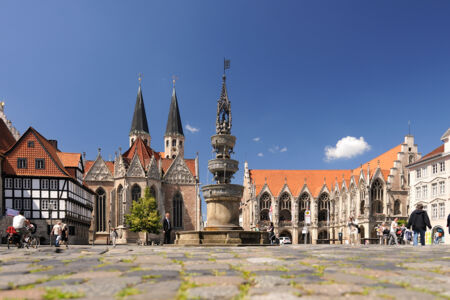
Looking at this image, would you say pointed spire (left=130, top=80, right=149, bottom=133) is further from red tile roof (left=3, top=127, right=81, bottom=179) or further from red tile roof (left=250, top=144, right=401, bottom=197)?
red tile roof (left=3, top=127, right=81, bottom=179)

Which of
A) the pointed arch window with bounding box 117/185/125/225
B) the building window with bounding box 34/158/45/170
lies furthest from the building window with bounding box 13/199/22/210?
the pointed arch window with bounding box 117/185/125/225

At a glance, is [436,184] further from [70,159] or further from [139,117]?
[139,117]

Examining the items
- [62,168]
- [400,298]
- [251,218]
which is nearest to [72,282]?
[400,298]

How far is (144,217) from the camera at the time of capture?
55.4m

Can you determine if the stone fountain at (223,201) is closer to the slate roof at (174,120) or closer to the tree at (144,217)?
the tree at (144,217)

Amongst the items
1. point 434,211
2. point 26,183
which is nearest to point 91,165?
point 26,183

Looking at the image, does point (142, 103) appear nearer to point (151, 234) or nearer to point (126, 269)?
point (151, 234)

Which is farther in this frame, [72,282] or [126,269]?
[126,269]

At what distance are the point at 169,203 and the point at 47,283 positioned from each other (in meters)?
58.6

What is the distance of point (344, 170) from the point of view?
82000 mm

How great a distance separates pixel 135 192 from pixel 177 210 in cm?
664

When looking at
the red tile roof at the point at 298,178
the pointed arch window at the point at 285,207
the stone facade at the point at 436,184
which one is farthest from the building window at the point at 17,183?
the pointed arch window at the point at 285,207

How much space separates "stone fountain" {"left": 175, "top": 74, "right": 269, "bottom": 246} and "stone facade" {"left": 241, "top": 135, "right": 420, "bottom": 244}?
147 feet

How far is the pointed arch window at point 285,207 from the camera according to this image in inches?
3059
